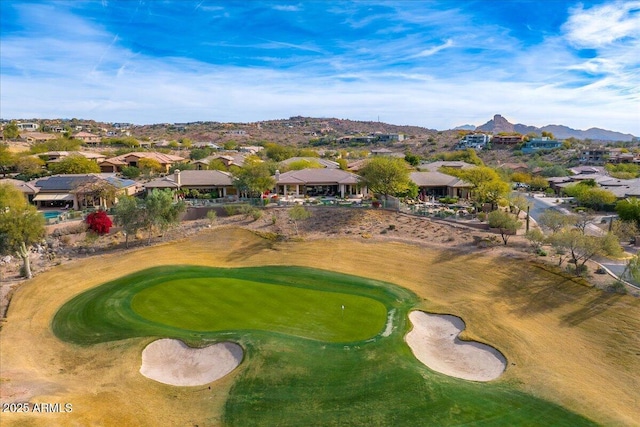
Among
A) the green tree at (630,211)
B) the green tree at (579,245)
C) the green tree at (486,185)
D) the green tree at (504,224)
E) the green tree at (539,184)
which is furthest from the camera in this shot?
the green tree at (539,184)

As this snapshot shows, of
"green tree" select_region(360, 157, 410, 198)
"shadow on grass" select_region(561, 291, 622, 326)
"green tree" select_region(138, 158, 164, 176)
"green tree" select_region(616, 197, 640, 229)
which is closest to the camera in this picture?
"shadow on grass" select_region(561, 291, 622, 326)

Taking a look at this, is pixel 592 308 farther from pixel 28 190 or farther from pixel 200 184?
pixel 28 190

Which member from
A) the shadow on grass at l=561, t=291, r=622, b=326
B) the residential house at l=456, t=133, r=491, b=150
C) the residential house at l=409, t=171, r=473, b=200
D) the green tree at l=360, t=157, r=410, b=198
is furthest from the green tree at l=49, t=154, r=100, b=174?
the residential house at l=456, t=133, r=491, b=150

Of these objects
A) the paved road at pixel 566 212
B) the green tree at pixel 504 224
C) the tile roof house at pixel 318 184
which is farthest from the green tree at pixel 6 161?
the paved road at pixel 566 212

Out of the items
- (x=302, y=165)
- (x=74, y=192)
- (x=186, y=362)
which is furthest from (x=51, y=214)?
(x=186, y=362)

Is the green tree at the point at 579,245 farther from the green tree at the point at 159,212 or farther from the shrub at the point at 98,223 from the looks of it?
the shrub at the point at 98,223

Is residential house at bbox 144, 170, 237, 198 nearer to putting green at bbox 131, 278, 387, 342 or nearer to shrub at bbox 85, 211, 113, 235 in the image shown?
shrub at bbox 85, 211, 113, 235
